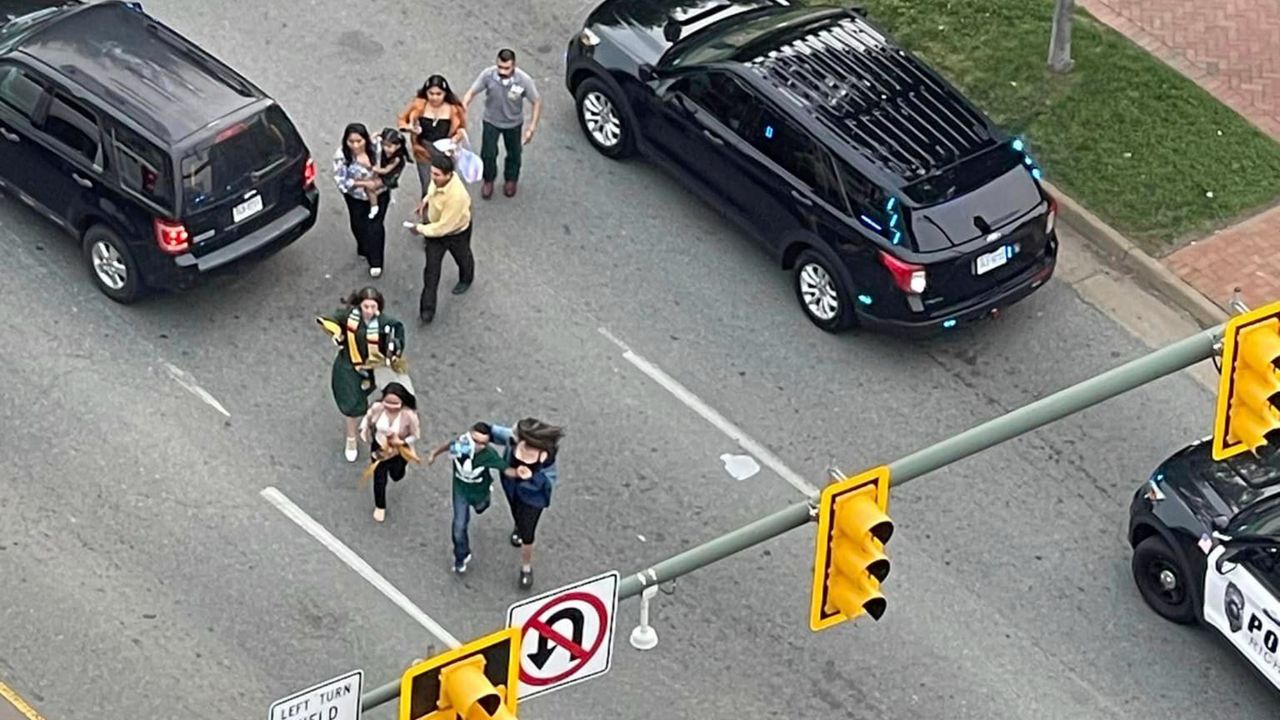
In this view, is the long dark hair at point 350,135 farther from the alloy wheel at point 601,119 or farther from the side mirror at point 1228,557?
the side mirror at point 1228,557

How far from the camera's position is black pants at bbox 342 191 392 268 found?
16688 millimetres

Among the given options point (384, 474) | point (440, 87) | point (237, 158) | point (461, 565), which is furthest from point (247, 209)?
point (461, 565)

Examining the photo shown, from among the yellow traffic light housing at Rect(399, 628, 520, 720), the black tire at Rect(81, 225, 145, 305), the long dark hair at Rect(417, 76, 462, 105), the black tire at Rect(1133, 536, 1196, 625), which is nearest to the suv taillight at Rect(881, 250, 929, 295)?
the black tire at Rect(1133, 536, 1196, 625)

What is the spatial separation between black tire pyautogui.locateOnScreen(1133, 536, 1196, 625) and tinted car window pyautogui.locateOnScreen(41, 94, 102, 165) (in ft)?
25.5

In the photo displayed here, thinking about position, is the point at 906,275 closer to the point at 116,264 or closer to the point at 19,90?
the point at 116,264

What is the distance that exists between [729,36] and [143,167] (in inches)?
186

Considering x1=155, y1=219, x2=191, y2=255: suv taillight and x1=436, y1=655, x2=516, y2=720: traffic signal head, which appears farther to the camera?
x1=155, y1=219, x2=191, y2=255: suv taillight

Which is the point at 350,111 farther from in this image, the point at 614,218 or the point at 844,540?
the point at 844,540

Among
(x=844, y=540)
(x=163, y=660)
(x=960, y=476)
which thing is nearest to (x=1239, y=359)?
(x=844, y=540)

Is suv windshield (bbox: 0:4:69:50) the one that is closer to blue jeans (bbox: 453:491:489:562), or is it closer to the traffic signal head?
blue jeans (bbox: 453:491:489:562)

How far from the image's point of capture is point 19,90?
16.6 m

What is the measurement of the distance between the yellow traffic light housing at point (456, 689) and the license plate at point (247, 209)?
7595 millimetres

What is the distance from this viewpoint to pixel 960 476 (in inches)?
630

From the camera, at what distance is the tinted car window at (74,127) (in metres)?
16.3
